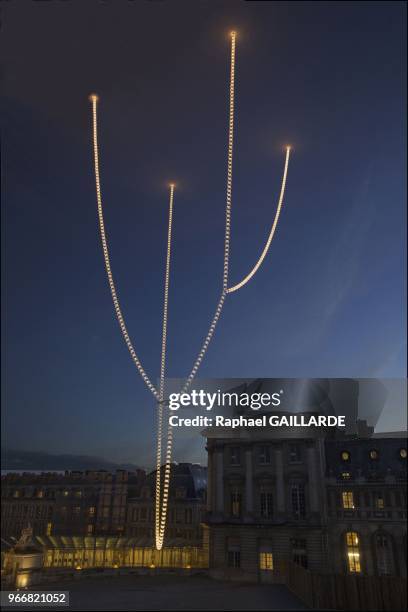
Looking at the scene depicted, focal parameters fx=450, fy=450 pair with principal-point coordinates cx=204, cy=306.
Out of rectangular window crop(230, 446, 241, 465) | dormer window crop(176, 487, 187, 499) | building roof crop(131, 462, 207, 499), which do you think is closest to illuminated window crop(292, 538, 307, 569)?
rectangular window crop(230, 446, 241, 465)

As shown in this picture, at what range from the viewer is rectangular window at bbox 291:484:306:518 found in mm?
28906

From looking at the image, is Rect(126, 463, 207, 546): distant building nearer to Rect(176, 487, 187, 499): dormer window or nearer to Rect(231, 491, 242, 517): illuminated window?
Rect(176, 487, 187, 499): dormer window

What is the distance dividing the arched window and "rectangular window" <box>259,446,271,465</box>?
7.84 meters

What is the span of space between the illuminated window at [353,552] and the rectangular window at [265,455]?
21.3 ft

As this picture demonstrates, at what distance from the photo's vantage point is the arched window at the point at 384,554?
27.0 m

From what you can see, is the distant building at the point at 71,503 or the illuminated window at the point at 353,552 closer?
the illuminated window at the point at 353,552

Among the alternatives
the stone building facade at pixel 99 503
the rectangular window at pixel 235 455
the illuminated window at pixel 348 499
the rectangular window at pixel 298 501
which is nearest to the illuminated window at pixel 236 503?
the rectangular window at pixel 235 455

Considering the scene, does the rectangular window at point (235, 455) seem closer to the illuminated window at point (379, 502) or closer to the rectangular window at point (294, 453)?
the rectangular window at point (294, 453)

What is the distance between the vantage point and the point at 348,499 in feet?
93.9

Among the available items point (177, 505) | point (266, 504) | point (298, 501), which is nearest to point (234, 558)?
point (266, 504)

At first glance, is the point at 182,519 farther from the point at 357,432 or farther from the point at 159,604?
the point at 159,604

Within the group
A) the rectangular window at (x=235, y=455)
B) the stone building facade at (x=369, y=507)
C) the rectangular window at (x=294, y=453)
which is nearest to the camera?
the stone building facade at (x=369, y=507)

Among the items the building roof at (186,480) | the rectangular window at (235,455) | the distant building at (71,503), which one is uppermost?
the rectangular window at (235,455)

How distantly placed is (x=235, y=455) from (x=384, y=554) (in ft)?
35.3
